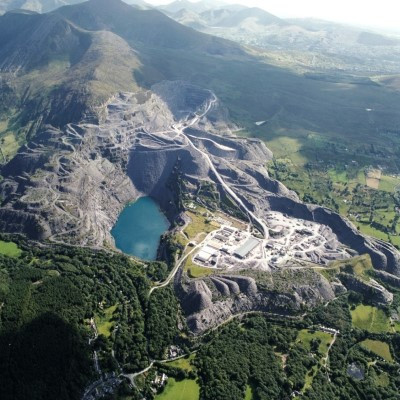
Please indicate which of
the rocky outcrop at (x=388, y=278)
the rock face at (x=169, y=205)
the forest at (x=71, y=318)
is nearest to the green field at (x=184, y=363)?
the forest at (x=71, y=318)

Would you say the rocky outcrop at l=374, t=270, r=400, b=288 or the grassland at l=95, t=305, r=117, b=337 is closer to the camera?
the grassland at l=95, t=305, r=117, b=337

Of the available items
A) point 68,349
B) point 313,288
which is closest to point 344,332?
point 313,288

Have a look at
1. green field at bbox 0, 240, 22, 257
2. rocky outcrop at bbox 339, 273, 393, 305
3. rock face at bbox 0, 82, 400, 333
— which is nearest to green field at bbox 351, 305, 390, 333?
rocky outcrop at bbox 339, 273, 393, 305

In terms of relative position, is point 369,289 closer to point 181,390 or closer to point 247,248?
point 247,248

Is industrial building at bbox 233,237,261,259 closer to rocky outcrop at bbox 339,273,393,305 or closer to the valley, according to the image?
the valley

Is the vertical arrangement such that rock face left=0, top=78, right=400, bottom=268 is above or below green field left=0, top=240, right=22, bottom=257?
above

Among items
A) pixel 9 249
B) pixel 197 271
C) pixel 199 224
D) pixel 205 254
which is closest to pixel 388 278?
pixel 205 254

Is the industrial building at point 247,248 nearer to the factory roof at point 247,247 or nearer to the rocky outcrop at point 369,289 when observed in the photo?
the factory roof at point 247,247
